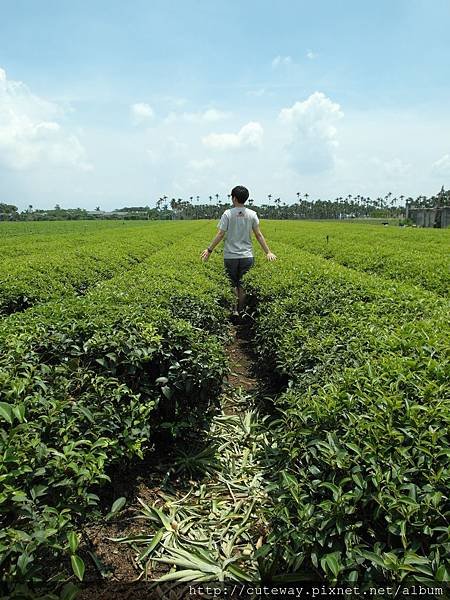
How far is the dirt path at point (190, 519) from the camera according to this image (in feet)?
7.93

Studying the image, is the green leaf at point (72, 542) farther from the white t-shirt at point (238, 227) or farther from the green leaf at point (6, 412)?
the white t-shirt at point (238, 227)

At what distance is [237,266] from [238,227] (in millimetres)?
662

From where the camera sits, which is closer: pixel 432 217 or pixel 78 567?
pixel 78 567

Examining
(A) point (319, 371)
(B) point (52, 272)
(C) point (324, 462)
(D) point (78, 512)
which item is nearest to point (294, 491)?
→ (C) point (324, 462)

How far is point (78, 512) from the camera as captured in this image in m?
2.07

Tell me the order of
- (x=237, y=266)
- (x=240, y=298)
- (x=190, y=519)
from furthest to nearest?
(x=240, y=298) → (x=237, y=266) → (x=190, y=519)

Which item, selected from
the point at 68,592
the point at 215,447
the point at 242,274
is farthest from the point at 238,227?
the point at 68,592

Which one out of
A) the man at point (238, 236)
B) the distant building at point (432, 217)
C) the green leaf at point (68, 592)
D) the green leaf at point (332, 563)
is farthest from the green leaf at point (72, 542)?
the distant building at point (432, 217)

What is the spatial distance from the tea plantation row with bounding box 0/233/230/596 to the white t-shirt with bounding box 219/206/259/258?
274 centimetres

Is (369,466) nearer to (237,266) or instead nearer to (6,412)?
(6,412)

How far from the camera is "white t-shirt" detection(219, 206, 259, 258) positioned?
7066 mm

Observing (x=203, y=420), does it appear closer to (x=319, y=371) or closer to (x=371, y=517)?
(x=319, y=371)

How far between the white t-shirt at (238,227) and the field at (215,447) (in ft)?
8.22

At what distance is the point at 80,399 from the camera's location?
2.62 m
